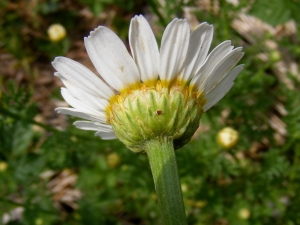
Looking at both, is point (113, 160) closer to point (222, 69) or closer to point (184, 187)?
point (184, 187)

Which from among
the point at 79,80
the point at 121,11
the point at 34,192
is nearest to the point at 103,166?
the point at 34,192

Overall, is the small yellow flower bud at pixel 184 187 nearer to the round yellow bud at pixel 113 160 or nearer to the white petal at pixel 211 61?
the round yellow bud at pixel 113 160

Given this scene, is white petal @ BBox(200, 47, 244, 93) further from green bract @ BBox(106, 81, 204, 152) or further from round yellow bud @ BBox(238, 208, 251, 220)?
round yellow bud @ BBox(238, 208, 251, 220)

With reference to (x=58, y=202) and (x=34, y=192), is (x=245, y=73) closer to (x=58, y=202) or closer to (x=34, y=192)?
(x=34, y=192)

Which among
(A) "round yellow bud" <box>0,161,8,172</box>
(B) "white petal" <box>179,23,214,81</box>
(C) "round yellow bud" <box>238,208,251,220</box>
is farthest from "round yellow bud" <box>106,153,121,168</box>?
(B) "white petal" <box>179,23,214,81</box>

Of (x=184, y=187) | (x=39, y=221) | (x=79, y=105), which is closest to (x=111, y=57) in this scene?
(x=79, y=105)
